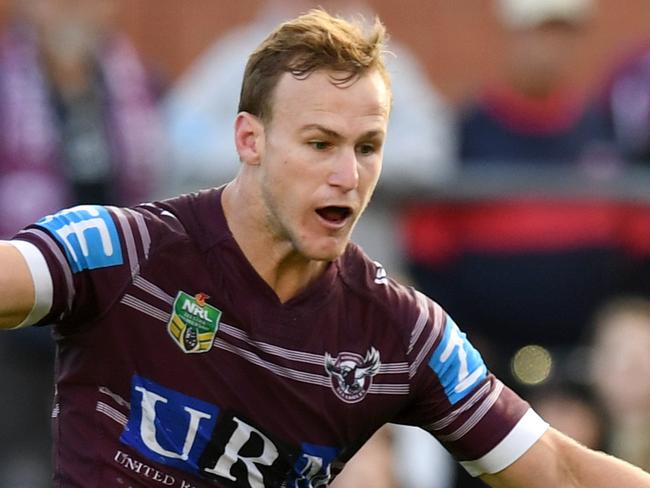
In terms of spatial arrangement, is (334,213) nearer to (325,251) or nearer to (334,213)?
(334,213)

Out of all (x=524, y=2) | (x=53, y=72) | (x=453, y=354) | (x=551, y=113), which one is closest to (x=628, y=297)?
(x=551, y=113)

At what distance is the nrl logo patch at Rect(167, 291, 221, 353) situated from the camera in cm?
493

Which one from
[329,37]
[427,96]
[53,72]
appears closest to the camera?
[329,37]

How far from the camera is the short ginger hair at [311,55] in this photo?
4848 mm

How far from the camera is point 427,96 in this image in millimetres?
9055

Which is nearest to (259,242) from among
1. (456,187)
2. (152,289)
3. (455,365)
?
(152,289)

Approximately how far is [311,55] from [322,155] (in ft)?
0.90

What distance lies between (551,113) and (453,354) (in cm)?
347

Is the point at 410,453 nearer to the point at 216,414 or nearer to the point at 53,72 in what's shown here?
the point at 53,72

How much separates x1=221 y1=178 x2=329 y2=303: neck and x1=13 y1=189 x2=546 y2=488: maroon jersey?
32mm

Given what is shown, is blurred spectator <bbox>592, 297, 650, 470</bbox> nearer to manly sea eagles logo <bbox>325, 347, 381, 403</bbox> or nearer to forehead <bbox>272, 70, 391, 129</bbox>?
manly sea eagles logo <bbox>325, 347, 381, 403</bbox>

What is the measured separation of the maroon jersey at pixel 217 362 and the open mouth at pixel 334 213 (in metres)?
0.27

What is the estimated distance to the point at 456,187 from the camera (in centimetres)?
838

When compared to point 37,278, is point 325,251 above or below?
above
